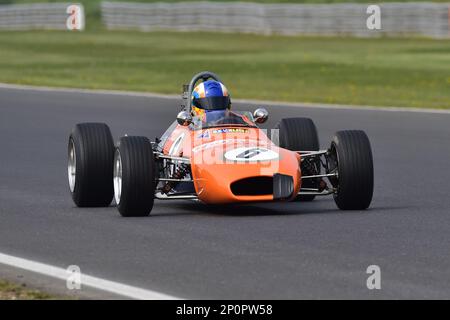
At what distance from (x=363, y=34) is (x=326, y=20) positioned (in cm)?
174

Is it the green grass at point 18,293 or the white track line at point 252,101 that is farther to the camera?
the white track line at point 252,101

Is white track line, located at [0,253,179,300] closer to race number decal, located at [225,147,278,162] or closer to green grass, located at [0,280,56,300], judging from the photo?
green grass, located at [0,280,56,300]

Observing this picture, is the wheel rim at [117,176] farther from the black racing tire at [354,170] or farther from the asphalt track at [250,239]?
the black racing tire at [354,170]

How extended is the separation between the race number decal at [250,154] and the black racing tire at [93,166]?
1448 mm

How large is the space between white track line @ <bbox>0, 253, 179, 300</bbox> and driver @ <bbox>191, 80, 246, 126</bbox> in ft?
10.9

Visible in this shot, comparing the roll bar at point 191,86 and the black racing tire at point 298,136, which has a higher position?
the roll bar at point 191,86

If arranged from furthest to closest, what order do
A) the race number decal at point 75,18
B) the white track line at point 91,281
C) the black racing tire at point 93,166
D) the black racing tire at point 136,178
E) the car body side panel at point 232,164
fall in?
the race number decal at point 75,18
the black racing tire at point 93,166
the black racing tire at point 136,178
the car body side panel at point 232,164
the white track line at point 91,281

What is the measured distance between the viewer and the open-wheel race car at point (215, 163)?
1188 centimetres

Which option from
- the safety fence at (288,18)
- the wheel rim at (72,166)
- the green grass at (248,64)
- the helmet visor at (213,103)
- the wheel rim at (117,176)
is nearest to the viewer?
the wheel rim at (117,176)

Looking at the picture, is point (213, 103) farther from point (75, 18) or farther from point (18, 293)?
point (75, 18)

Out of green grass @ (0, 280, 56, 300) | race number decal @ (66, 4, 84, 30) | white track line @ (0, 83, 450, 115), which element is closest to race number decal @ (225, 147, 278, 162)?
green grass @ (0, 280, 56, 300)

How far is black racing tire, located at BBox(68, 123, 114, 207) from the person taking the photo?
12.9 meters

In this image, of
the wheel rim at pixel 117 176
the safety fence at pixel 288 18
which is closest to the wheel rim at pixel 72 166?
the wheel rim at pixel 117 176

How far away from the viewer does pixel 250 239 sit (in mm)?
10742
